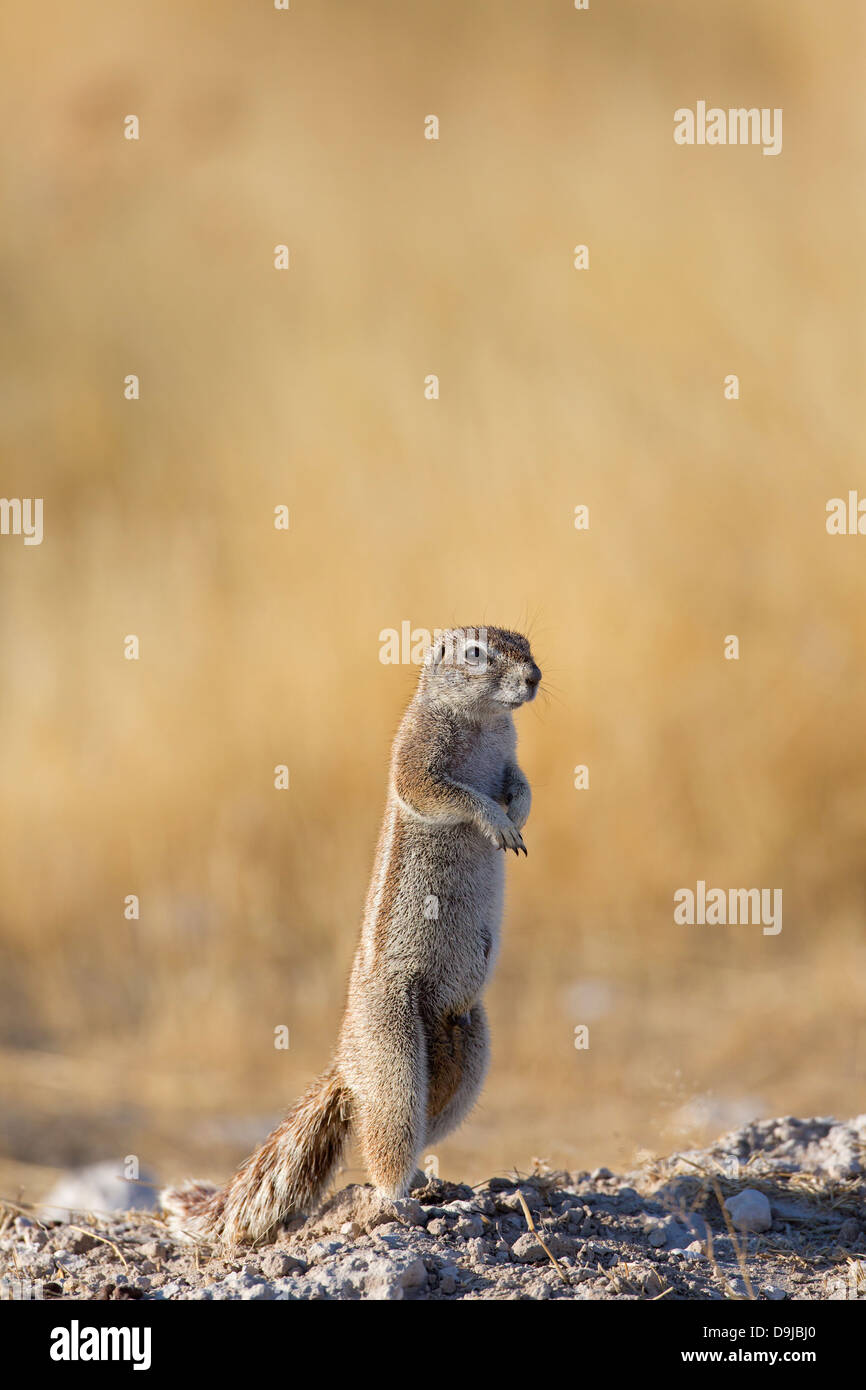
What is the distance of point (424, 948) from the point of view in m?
5.03

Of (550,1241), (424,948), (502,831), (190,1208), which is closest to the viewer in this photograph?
(550,1241)

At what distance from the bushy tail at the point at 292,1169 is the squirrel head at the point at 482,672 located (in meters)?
1.42

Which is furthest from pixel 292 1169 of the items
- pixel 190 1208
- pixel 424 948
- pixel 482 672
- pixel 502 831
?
pixel 482 672

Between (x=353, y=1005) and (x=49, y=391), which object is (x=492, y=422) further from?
(x=353, y=1005)

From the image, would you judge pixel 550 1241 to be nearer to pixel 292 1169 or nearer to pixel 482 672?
pixel 292 1169

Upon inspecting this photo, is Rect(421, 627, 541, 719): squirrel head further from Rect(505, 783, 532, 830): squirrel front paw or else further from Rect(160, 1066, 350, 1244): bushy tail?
Rect(160, 1066, 350, 1244): bushy tail

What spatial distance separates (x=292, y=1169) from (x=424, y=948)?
37.1 inches

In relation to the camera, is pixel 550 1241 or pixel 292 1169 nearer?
pixel 550 1241

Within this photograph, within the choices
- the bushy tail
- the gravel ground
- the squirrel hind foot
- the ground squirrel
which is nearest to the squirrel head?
the ground squirrel

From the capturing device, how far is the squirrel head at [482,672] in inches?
193

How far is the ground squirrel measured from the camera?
4.96 metres

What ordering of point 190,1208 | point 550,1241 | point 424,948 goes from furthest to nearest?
point 190,1208 < point 424,948 < point 550,1241

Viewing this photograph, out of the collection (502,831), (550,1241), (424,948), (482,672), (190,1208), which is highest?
(482,672)

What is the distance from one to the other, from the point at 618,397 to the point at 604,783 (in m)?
3.00
